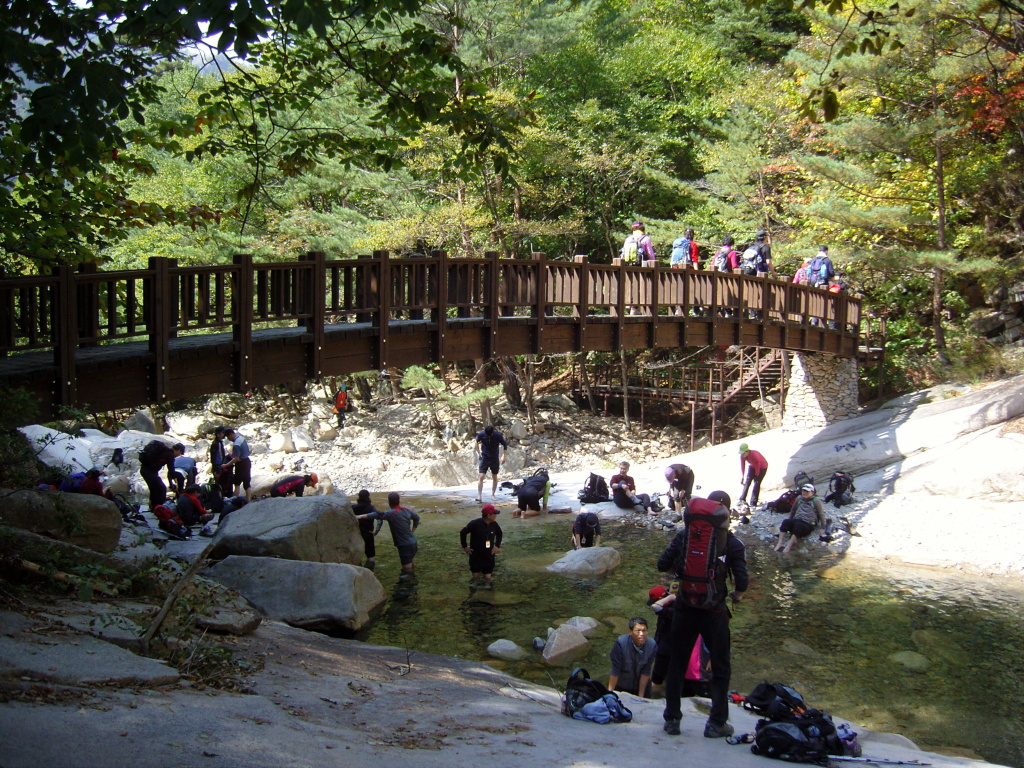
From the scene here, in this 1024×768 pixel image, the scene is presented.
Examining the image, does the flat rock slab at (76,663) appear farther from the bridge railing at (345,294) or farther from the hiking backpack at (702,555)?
the hiking backpack at (702,555)

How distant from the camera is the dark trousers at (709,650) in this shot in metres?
6.17

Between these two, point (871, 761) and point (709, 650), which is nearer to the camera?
point (871, 761)

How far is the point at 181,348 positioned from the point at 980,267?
18965 millimetres

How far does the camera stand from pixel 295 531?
37.8ft

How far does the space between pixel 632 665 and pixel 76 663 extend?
16.0ft

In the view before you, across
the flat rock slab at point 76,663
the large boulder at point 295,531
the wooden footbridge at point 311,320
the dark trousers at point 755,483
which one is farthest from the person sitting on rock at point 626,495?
the flat rock slab at point 76,663

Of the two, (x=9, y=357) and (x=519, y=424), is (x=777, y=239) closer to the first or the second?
(x=519, y=424)

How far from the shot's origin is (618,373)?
1254 inches

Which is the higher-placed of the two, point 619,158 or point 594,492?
point 619,158

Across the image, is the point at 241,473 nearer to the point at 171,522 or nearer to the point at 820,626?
the point at 171,522

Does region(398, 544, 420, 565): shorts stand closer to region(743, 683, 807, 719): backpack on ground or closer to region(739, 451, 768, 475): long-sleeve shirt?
region(743, 683, 807, 719): backpack on ground

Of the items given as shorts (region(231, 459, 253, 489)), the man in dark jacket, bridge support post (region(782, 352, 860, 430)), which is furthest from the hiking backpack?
bridge support post (region(782, 352, 860, 430))

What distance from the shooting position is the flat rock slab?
524 cm

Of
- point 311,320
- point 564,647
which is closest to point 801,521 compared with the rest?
point 564,647
